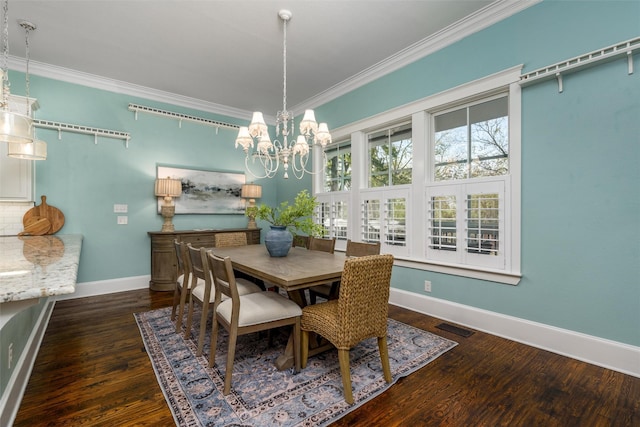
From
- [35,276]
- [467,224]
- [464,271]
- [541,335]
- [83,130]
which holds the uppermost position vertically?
[83,130]

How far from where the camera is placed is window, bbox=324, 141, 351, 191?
4219 millimetres

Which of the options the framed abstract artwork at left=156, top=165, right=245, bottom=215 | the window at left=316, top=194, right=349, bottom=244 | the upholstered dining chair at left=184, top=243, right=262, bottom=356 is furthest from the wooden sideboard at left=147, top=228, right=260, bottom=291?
the window at left=316, top=194, right=349, bottom=244

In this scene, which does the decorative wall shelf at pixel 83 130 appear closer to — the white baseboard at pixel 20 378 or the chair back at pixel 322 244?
the white baseboard at pixel 20 378

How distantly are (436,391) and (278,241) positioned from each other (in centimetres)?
155

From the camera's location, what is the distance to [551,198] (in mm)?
2277

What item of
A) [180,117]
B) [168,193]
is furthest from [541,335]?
[180,117]

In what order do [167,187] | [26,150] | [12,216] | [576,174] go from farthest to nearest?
[167,187], [12,216], [26,150], [576,174]

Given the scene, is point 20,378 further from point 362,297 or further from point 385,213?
point 385,213

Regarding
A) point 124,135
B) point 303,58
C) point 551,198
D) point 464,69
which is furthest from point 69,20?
point 551,198

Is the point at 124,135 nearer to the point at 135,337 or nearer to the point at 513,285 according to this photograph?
the point at 135,337

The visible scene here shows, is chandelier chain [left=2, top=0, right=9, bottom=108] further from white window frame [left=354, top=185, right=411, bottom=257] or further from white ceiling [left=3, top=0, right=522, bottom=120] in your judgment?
white window frame [left=354, top=185, right=411, bottom=257]

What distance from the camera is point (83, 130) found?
3727 millimetres

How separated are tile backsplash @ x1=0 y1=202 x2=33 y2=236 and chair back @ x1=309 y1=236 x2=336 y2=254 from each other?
3.36 m

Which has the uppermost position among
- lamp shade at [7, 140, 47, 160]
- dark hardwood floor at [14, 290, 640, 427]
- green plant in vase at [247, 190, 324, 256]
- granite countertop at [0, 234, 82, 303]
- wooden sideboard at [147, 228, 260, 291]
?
lamp shade at [7, 140, 47, 160]
